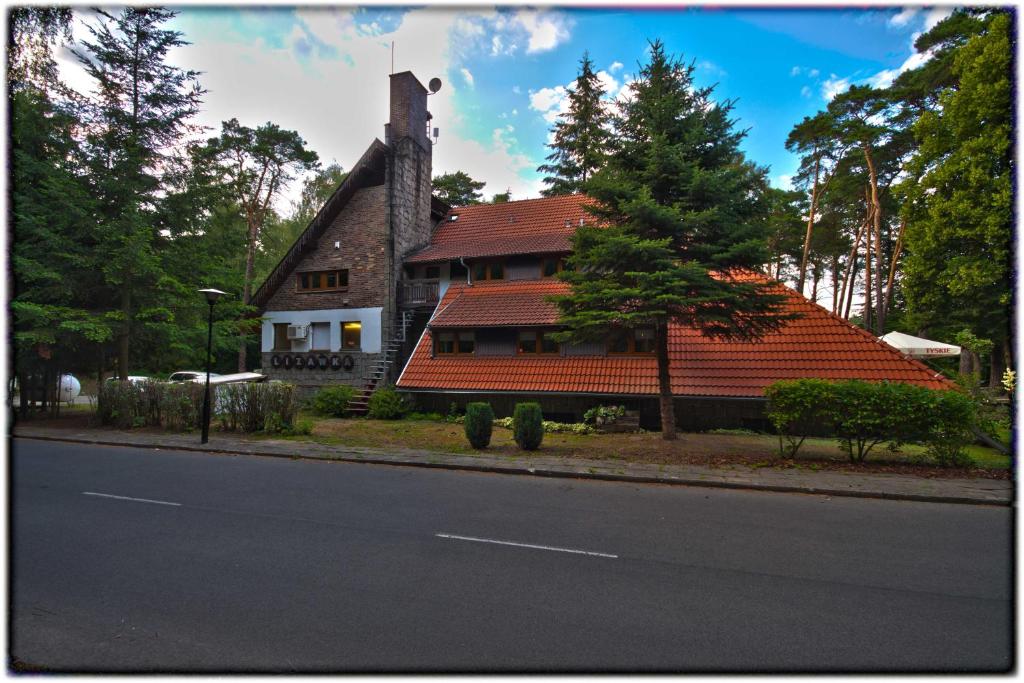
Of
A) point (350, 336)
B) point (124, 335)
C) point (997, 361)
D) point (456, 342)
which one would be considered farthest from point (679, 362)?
point (997, 361)

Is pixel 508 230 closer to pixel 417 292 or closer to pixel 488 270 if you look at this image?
pixel 488 270

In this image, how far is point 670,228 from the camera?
38.7 feet

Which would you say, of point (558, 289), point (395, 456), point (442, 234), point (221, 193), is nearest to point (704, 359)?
point (558, 289)

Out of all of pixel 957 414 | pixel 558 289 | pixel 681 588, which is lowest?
pixel 681 588

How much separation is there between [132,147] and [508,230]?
15.1 meters

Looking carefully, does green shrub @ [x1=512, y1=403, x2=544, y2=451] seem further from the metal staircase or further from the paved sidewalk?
the metal staircase

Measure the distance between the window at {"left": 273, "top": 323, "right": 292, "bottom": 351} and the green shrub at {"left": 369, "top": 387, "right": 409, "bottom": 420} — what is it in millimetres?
7293

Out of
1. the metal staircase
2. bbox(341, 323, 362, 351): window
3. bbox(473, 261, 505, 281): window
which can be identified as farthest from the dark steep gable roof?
bbox(473, 261, 505, 281): window

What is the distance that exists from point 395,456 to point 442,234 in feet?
51.4

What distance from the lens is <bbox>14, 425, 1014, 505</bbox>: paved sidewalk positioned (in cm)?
797

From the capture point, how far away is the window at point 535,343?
58.5 ft

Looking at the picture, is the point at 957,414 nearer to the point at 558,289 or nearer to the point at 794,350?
the point at 794,350

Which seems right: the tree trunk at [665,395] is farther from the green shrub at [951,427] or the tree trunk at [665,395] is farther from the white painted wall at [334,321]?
the white painted wall at [334,321]

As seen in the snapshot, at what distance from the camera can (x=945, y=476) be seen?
29.4 feet
